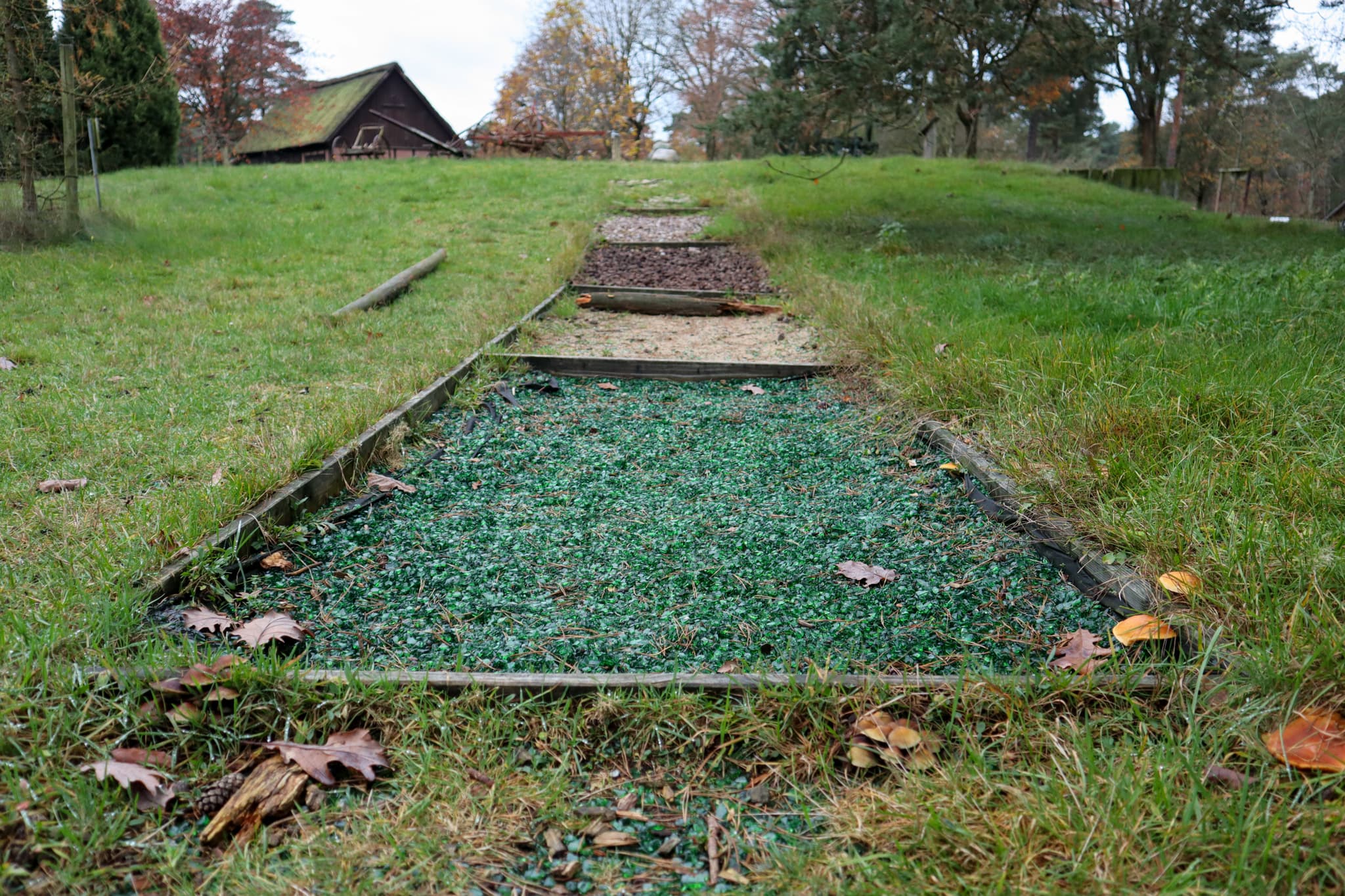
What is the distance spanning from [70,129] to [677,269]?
622 cm

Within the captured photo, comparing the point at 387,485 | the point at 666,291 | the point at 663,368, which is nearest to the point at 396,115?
the point at 666,291

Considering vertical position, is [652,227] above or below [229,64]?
below

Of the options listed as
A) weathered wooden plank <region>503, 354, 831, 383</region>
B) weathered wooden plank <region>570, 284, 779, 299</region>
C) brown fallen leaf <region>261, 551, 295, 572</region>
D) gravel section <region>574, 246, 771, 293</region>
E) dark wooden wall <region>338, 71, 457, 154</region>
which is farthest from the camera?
dark wooden wall <region>338, 71, 457, 154</region>

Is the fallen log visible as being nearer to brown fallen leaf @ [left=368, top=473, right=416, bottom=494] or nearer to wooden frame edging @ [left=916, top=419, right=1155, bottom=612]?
wooden frame edging @ [left=916, top=419, right=1155, bottom=612]

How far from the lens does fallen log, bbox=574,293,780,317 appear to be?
Answer: 7008 mm

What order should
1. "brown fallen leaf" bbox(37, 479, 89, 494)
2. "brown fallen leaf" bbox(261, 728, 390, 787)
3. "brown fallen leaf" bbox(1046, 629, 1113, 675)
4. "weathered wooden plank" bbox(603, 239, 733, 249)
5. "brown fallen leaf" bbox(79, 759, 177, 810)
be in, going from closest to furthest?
"brown fallen leaf" bbox(79, 759, 177, 810) → "brown fallen leaf" bbox(261, 728, 390, 787) → "brown fallen leaf" bbox(1046, 629, 1113, 675) → "brown fallen leaf" bbox(37, 479, 89, 494) → "weathered wooden plank" bbox(603, 239, 733, 249)

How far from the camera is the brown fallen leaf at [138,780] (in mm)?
1527

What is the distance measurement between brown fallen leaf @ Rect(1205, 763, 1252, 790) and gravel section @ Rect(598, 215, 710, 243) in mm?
9784

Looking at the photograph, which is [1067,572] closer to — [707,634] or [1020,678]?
[1020,678]

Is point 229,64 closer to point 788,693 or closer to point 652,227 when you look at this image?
point 652,227

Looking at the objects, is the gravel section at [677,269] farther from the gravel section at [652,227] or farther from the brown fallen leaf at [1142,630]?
the brown fallen leaf at [1142,630]

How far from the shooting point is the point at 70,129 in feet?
26.8

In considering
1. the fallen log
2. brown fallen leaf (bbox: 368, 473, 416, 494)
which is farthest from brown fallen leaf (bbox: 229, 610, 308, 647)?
the fallen log

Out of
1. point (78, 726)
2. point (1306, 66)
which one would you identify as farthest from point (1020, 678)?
point (1306, 66)
